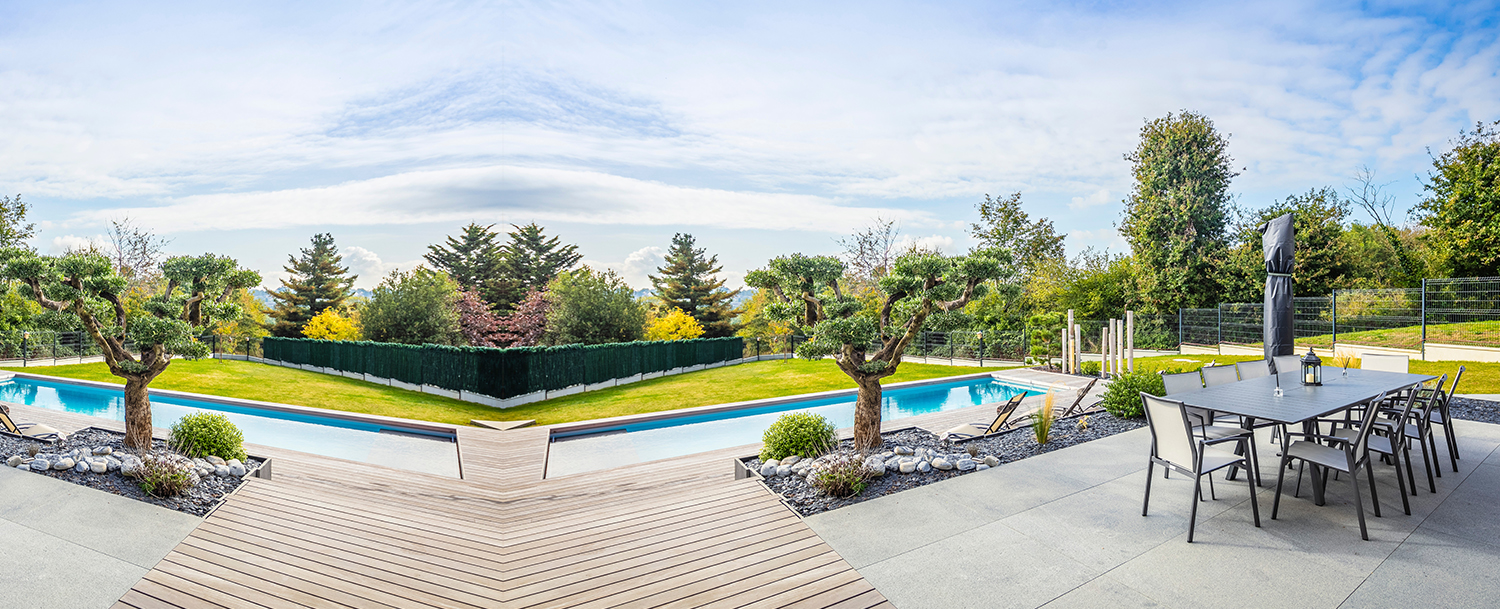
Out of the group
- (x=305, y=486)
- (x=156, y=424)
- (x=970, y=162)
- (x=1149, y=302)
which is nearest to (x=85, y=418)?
(x=156, y=424)

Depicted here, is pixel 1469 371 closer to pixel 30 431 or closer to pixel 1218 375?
pixel 1218 375

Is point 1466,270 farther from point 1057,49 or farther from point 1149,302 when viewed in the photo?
point 1057,49

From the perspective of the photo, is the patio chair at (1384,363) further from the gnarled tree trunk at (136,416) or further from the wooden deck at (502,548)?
the gnarled tree trunk at (136,416)

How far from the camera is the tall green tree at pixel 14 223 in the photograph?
20.4 meters

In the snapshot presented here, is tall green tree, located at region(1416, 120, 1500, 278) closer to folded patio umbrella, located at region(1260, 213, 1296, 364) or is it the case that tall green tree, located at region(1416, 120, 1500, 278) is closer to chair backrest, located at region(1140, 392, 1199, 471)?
folded patio umbrella, located at region(1260, 213, 1296, 364)

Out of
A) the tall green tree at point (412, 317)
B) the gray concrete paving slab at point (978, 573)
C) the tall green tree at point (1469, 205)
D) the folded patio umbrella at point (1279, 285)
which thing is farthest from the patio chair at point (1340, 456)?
the tall green tree at point (1469, 205)

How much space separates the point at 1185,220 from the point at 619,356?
20.7 meters

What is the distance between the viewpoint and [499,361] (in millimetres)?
7020

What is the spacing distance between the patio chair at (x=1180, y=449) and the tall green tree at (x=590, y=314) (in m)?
14.4

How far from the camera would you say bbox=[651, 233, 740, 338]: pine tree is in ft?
100

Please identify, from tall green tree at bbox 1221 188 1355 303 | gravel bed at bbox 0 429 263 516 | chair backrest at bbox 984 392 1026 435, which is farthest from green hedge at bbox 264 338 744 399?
tall green tree at bbox 1221 188 1355 303

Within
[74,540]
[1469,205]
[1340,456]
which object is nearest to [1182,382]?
[1340,456]

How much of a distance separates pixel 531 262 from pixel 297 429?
50.4 ft

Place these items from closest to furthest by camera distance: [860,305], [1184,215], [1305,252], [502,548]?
1. [502,548]
2. [860,305]
3. [1305,252]
4. [1184,215]
